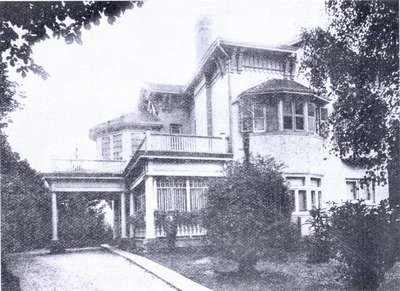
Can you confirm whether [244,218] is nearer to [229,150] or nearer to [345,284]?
[345,284]

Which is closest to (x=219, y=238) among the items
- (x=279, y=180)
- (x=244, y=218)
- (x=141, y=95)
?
(x=244, y=218)

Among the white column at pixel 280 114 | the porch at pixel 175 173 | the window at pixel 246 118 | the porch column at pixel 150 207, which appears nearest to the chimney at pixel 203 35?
the window at pixel 246 118

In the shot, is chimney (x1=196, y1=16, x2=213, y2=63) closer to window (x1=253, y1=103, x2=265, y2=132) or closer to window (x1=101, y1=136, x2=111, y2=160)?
window (x1=253, y1=103, x2=265, y2=132)

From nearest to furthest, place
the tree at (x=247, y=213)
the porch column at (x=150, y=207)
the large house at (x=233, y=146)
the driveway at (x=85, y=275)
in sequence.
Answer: the driveway at (x=85, y=275)
the tree at (x=247, y=213)
the porch column at (x=150, y=207)
the large house at (x=233, y=146)

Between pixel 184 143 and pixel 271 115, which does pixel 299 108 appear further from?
pixel 184 143

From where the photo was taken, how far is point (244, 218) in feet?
32.9

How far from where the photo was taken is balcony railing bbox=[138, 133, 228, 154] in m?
16.7

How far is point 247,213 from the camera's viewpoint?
10.1 m

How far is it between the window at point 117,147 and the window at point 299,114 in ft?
32.3

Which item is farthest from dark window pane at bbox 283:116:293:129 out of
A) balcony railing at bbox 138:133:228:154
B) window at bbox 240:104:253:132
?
balcony railing at bbox 138:133:228:154

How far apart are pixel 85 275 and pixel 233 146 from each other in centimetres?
843

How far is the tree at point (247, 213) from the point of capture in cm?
1002

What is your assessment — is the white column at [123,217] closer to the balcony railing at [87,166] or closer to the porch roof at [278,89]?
the balcony railing at [87,166]

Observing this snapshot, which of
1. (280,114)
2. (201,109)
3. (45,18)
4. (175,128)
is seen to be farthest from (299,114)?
(45,18)
